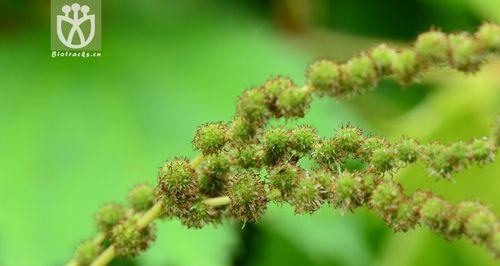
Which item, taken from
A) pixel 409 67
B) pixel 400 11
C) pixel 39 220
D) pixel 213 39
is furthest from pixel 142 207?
pixel 400 11

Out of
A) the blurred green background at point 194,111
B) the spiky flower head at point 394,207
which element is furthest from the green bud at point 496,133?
the blurred green background at point 194,111

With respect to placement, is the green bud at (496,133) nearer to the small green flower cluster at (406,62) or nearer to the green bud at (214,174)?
the small green flower cluster at (406,62)

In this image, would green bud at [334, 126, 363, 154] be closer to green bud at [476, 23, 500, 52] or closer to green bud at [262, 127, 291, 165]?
green bud at [262, 127, 291, 165]

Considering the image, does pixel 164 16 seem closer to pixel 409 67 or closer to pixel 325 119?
pixel 325 119

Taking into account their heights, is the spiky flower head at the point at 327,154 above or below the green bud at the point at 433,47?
below

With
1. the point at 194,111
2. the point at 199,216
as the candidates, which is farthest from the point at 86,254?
the point at 194,111

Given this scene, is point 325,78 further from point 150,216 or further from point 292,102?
point 150,216
